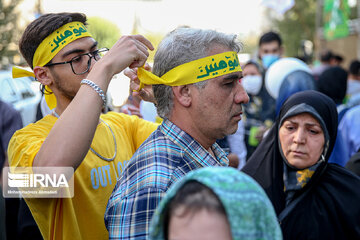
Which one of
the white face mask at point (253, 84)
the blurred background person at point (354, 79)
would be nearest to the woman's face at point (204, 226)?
the white face mask at point (253, 84)

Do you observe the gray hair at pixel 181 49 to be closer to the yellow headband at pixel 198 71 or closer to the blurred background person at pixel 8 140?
the yellow headband at pixel 198 71

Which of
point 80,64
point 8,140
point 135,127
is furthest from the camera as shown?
point 8,140

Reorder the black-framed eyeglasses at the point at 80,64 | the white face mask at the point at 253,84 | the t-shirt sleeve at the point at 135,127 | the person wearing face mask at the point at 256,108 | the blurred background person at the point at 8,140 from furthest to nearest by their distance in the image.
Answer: the white face mask at the point at 253,84 → the person wearing face mask at the point at 256,108 → the blurred background person at the point at 8,140 → the t-shirt sleeve at the point at 135,127 → the black-framed eyeglasses at the point at 80,64

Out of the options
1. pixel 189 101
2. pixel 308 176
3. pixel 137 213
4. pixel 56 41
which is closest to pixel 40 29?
pixel 56 41

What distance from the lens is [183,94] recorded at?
6.93 feet

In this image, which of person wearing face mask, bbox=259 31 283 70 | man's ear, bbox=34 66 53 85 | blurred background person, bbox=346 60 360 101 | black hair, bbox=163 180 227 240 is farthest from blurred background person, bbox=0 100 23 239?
blurred background person, bbox=346 60 360 101

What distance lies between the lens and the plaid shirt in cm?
178

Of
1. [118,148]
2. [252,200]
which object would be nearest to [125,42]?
[118,148]

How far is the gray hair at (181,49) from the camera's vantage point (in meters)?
2.07

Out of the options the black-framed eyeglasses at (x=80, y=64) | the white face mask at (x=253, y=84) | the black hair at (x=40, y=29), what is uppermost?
the black hair at (x=40, y=29)

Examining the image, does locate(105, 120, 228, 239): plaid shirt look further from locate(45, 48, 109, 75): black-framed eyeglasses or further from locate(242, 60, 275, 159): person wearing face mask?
locate(242, 60, 275, 159): person wearing face mask

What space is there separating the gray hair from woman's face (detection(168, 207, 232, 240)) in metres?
Result: 0.97

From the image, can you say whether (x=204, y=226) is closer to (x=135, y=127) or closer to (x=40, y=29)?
(x=135, y=127)

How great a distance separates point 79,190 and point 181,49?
36.8 inches
